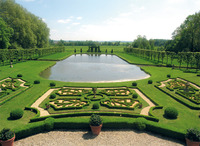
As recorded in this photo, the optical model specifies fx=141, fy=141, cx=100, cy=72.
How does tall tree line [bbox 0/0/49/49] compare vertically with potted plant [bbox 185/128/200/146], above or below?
above

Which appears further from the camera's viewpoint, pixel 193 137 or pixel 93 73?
pixel 93 73

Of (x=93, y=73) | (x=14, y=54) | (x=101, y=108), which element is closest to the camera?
(x=101, y=108)

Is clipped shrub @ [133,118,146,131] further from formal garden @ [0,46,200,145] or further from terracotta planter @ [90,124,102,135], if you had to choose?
terracotta planter @ [90,124,102,135]

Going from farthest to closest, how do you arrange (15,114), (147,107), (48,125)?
(147,107) → (15,114) → (48,125)

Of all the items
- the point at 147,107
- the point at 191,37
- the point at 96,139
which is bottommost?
the point at 96,139

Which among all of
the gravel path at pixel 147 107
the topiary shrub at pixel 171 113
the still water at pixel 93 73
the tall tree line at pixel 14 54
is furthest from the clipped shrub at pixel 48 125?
the tall tree line at pixel 14 54

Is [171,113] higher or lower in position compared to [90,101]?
higher

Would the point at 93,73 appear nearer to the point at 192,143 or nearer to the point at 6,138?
the point at 6,138

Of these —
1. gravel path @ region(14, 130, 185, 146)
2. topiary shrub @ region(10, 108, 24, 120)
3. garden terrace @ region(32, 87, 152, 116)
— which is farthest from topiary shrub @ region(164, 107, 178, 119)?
topiary shrub @ region(10, 108, 24, 120)

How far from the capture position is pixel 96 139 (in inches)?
466

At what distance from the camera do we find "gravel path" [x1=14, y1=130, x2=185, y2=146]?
11.3m

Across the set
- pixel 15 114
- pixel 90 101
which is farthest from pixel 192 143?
pixel 15 114

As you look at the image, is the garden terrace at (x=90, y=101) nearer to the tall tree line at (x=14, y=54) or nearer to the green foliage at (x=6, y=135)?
A: the green foliage at (x=6, y=135)

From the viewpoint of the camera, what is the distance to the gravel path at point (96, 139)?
1130cm
